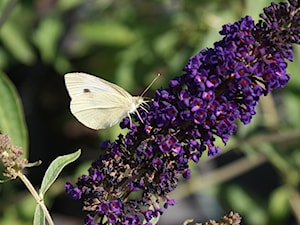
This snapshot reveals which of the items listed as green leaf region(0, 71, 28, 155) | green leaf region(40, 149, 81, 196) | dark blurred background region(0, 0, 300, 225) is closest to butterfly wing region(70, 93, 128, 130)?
green leaf region(40, 149, 81, 196)

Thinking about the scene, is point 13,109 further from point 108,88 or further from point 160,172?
point 160,172

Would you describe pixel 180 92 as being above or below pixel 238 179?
below

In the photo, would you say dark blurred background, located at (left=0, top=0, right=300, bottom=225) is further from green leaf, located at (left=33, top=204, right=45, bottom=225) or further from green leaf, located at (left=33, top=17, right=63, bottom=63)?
green leaf, located at (left=33, top=204, right=45, bottom=225)

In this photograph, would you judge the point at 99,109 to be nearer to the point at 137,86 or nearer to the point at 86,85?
the point at 86,85

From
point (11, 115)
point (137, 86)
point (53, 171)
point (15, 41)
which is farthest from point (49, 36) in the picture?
point (53, 171)

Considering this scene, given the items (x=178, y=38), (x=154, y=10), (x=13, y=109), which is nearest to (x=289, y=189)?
(x=178, y=38)
